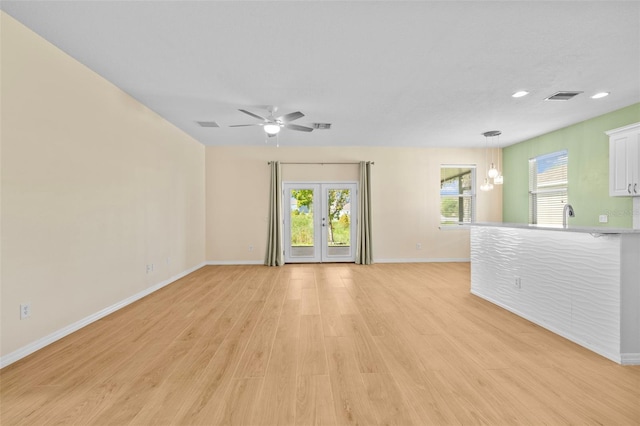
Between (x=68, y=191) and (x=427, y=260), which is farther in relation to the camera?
(x=427, y=260)

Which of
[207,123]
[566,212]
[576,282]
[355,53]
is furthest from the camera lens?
[207,123]

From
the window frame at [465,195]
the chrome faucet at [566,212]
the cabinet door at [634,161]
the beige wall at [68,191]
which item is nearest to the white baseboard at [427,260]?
the window frame at [465,195]

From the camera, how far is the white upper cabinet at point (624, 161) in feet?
12.5

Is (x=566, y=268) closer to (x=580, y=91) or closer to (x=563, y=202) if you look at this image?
(x=580, y=91)

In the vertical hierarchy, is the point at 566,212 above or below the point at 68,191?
below

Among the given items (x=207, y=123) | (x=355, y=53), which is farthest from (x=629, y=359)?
(x=207, y=123)

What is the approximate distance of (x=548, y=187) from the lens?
18.7 ft

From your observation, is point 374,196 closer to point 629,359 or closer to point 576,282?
point 576,282

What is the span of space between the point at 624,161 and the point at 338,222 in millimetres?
4952

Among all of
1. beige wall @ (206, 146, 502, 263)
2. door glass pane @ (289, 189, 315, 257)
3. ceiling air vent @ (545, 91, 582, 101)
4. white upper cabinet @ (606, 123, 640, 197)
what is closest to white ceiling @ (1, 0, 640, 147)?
ceiling air vent @ (545, 91, 582, 101)

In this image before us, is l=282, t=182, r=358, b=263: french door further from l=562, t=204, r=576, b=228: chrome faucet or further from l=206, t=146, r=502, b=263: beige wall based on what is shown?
l=562, t=204, r=576, b=228: chrome faucet

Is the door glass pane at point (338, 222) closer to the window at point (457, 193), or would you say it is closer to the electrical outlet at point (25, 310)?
the window at point (457, 193)

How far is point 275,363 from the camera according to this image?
2.25 meters

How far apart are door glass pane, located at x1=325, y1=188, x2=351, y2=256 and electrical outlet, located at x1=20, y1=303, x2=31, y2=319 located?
5215 mm
